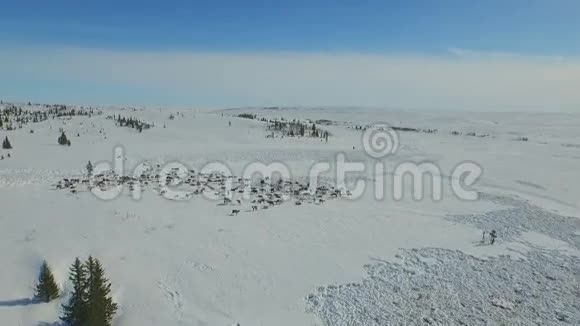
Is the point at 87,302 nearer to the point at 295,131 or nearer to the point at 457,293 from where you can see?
the point at 457,293

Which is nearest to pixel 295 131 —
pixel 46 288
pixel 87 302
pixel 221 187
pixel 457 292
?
pixel 221 187

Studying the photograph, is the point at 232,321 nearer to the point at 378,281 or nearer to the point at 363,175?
the point at 378,281

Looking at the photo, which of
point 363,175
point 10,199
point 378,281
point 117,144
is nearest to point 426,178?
point 363,175

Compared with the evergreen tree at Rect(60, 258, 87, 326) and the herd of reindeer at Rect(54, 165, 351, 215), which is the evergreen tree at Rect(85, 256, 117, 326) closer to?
the evergreen tree at Rect(60, 258, 87, 326)

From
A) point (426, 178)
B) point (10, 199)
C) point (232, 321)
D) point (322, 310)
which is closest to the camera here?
point (232, 321)

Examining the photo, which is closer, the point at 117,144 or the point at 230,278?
the point at 230,278

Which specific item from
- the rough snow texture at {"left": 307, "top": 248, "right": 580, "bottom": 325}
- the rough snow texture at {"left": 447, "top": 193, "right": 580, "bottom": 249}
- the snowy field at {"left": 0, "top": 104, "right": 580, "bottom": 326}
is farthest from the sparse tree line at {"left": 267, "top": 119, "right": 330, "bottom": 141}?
the rough snow texture at {"left": 307, "top": 248, "right": 580, "bottom": 325}
